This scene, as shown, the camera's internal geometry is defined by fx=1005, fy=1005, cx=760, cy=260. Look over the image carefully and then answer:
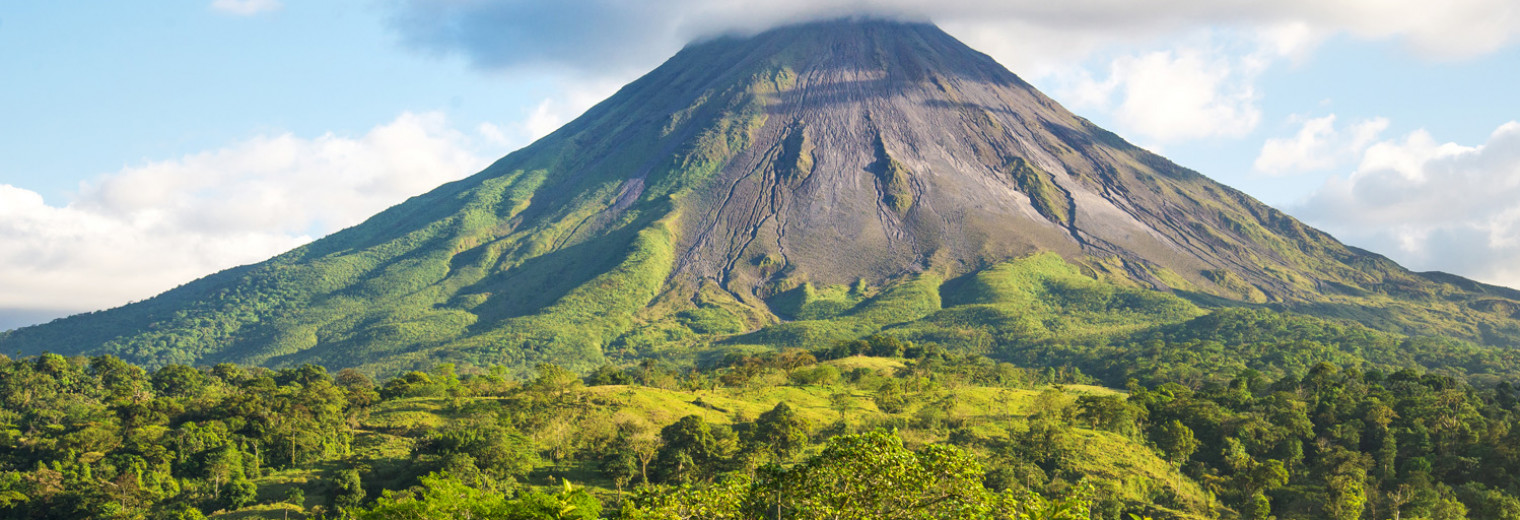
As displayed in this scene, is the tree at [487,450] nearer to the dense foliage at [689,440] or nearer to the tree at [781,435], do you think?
the dense foliage at [689,440]

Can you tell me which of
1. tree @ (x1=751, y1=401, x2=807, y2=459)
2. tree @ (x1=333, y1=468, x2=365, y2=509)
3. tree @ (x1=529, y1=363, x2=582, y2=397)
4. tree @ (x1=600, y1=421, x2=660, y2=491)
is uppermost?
tree @ (x1=529, y1=363, x2=582, y2=397)

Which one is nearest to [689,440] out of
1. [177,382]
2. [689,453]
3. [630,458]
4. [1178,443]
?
[689,453]

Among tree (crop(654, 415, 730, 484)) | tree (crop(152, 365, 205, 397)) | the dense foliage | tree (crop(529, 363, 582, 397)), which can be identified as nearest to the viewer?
the dense foliage

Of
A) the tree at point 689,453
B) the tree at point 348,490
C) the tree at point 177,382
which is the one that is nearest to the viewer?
the tree at point 348,490

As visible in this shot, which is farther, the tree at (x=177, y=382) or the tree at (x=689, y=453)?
the tree at (x=177, y=382)

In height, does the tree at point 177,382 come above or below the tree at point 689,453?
above

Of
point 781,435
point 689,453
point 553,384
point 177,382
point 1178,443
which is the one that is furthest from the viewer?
point 177,382

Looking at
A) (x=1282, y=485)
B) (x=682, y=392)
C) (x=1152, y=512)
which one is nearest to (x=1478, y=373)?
(x=1282, y=485)

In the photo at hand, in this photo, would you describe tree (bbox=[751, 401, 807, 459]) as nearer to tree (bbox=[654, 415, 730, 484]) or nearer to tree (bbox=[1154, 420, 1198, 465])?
tree (bbox=[654, 415, 730, 484])

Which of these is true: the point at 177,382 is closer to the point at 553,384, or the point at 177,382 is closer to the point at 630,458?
the point at 553,384

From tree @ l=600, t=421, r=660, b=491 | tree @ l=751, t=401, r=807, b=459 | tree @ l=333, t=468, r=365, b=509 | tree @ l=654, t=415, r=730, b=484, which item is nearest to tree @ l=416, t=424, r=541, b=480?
tree @ l=333, t=468, r=365, b=509

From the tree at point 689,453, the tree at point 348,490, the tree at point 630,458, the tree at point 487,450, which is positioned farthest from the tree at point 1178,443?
the tree at point 348,490
